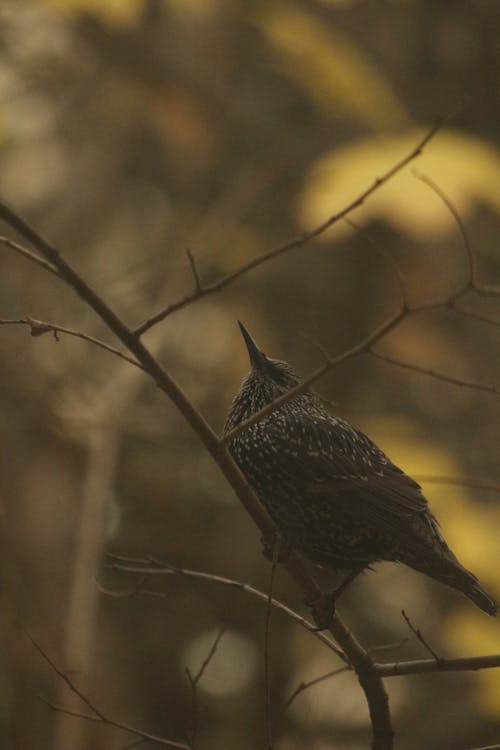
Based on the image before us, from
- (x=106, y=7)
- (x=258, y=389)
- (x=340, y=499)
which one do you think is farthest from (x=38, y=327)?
(x=106, y=7)

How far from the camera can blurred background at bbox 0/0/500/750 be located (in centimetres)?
509

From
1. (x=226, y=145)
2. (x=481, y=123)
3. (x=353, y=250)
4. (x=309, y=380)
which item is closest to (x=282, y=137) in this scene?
(x=226, y=145)

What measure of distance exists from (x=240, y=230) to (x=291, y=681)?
8.41 ft

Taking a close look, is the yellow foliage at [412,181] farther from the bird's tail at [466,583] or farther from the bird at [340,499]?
the bird's tail at [466,583]

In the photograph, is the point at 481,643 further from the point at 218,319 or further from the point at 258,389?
the point at 218,319

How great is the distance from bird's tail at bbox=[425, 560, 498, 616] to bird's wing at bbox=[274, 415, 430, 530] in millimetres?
182

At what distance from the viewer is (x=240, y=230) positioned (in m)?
6.68

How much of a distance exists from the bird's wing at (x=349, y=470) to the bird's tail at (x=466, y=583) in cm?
18

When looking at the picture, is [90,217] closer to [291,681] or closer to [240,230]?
[240,230]

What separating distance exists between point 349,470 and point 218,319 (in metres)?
3.55

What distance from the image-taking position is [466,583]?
3.31 m

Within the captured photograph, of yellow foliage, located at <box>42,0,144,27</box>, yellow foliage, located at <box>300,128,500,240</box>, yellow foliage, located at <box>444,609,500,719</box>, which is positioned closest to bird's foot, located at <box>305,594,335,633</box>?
yellow foliage, located at <box>444,609,500,719</box>

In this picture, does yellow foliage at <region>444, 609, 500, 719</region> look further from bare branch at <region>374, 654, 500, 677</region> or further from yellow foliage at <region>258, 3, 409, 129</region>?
yellow foliage at <region>258, 3, 409, 129</region>

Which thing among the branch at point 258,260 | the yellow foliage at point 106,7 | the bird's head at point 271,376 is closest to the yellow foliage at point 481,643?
the bird's head at point 271,376
